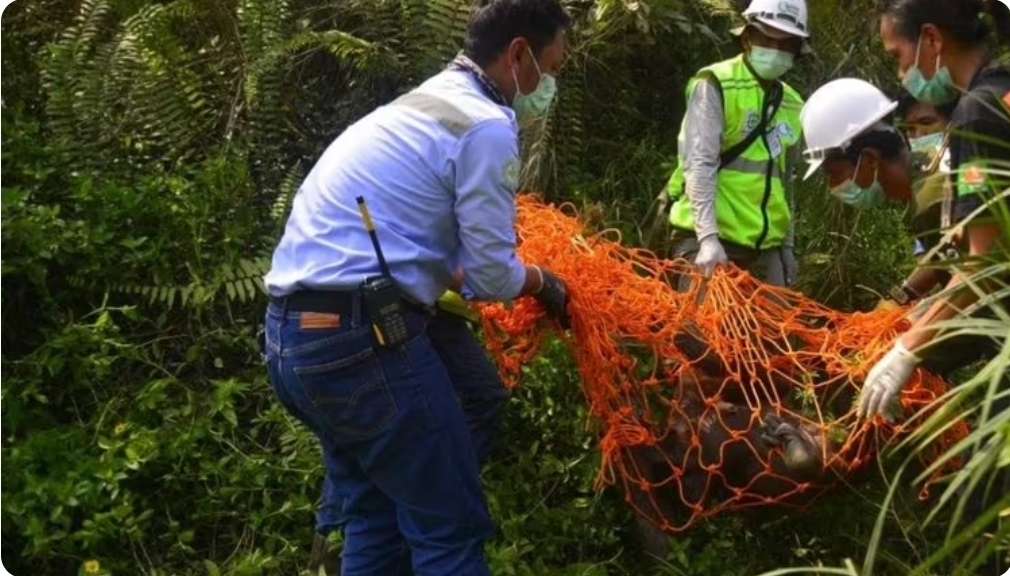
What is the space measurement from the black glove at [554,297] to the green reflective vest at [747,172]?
100 cm

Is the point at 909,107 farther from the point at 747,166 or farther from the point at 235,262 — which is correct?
the point at 235,262

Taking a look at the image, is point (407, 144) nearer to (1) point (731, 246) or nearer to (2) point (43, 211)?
(1) point (731, 246)

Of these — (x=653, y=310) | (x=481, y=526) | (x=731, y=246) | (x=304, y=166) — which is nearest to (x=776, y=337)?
(x=653, y=310)

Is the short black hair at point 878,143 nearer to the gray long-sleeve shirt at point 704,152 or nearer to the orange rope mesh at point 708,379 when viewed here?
the orange rope mesh at point 708,379

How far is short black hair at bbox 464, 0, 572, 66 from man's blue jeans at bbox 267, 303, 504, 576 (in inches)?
26.4

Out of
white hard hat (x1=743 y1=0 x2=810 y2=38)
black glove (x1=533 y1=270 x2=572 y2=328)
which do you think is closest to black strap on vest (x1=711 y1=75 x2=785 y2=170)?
white hard hat (x1=743 y1=0 x2=810 y2=38)

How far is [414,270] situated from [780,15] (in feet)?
6.67

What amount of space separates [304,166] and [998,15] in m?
2.70

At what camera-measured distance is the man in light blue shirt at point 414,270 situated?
3.37 m

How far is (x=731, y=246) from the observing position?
497 cm

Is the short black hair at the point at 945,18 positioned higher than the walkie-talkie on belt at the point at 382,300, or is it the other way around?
the short black hair at the point at 945,18

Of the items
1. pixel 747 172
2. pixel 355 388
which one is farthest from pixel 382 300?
pixel 747 172

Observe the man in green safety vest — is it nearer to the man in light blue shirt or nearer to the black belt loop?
the man in light blue shirt

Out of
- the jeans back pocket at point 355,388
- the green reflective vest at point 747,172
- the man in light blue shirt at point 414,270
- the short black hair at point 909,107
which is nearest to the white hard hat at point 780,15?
the green reflective vest at point 747,172
